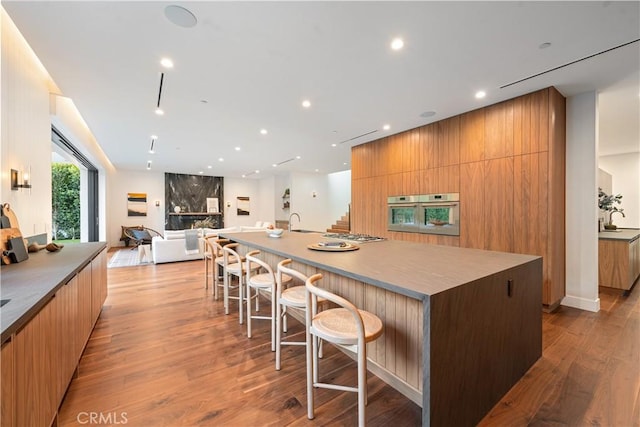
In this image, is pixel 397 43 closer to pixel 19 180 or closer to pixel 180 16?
pixel 180 16

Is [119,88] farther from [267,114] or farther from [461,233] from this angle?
[461,233]

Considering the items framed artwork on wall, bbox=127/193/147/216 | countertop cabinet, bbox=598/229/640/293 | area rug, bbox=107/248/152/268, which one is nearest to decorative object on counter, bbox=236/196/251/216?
framed artwork on wall, bbox=127/193/147/216

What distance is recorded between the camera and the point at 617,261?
4098mm

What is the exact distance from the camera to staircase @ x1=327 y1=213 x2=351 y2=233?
33.1 feet

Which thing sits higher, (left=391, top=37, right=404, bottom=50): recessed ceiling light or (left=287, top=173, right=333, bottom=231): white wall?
(left=391, top=37, right=404, bottom=50): recessed ceiling light

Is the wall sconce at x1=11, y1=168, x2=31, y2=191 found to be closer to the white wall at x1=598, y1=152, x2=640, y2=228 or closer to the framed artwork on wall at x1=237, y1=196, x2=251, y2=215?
the framed artwork on wall at x1=237, y1=196, x2=251, y2=215

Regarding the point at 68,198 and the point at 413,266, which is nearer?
the point at 413,266

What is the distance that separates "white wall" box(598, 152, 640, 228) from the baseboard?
222 inches

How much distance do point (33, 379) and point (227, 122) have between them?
13.7 feet

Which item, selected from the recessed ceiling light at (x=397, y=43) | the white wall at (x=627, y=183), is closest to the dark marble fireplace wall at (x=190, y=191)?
the recessed ceiling light at (x=397, y=43)

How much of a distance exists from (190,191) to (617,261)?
493 inches

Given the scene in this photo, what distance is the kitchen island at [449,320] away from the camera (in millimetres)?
1295

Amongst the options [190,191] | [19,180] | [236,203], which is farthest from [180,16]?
[236,203]

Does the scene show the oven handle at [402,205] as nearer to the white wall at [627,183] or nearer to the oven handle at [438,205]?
the oven handle at [438,205]
